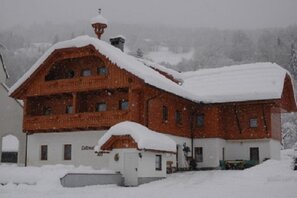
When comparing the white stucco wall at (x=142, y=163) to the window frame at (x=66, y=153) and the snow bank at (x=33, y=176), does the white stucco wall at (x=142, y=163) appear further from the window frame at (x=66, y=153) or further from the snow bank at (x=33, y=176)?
the window frame at (x=66, y=153)

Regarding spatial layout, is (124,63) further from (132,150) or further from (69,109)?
(69,109)

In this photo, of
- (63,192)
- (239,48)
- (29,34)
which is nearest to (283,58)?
(239,48)

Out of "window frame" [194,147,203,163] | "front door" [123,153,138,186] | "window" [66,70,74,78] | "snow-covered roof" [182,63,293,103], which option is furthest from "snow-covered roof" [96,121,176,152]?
"snow-covered roof" [182,63,293,103]

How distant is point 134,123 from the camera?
98.1 ft

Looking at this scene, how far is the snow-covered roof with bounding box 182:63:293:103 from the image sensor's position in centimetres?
3706

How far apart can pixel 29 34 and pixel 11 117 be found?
395 ft

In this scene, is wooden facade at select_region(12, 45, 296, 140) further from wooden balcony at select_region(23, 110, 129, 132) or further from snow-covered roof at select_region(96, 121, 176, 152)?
snow-covered roof at select_region(96, 121, 176, 152)

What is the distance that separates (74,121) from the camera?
110ft

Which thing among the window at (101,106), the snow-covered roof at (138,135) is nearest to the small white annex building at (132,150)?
the snow-covered roof at (138,135)

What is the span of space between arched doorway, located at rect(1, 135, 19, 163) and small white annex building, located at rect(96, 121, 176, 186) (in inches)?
851

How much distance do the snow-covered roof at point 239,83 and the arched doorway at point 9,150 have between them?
1825 centimetres

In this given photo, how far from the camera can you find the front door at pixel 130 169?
92.2ft

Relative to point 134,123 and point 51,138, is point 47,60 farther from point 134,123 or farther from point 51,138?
point 134,123

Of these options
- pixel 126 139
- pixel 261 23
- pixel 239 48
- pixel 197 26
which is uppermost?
pixel 197 26
